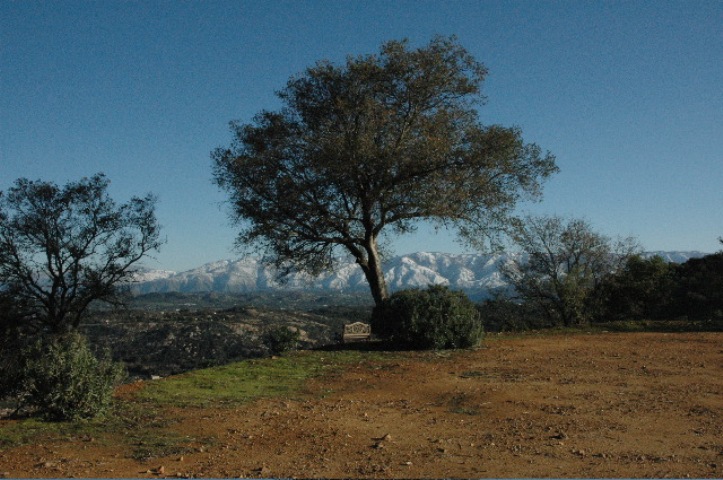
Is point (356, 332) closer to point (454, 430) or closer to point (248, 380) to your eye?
point (248, 380)

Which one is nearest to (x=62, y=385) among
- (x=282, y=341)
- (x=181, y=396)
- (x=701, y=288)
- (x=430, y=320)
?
(x=181, y=396)

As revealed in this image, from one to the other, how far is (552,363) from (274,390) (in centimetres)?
759

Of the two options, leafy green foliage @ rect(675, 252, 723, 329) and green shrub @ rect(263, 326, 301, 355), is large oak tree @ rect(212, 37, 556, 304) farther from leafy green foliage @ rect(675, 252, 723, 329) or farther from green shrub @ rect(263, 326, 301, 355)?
leafy green foliage @ rect(675, 252, 723, 329)

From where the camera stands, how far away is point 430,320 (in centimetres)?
1862

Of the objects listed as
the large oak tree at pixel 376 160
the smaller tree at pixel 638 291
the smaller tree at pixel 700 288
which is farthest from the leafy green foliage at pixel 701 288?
the large oak tree at pixel 376 160

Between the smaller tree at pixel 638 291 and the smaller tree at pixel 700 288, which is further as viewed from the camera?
the smaller tree at pixel 700 288

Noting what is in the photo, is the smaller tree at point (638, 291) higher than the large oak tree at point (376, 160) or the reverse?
the reverse

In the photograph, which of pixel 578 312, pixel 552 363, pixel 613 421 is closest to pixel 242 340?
pixel 578 312

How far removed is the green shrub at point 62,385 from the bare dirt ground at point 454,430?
112 centimetres

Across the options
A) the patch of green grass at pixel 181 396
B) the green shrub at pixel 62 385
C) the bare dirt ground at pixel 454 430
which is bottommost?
the bare dirt ground at pixel 454 430

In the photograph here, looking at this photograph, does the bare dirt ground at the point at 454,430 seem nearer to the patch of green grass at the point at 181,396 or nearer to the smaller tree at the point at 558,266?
the patch of green grass at the point at 181,396

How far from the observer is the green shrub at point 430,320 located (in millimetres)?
18656

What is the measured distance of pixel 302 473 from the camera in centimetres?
727

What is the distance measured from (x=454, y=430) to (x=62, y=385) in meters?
6.36
